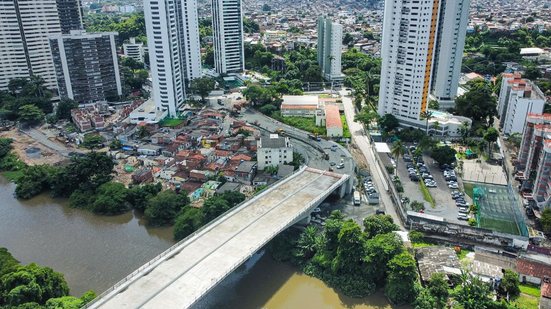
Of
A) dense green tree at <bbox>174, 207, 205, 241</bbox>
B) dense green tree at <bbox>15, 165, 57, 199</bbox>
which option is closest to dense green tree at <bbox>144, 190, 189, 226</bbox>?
dense green tree at <bbox>174, 207, 205, 241</bbox>

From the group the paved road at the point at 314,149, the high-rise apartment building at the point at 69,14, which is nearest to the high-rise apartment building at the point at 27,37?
the high-rise apartment building at the point at 69,14

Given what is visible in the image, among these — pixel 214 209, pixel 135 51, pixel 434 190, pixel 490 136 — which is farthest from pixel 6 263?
pixel 135 51

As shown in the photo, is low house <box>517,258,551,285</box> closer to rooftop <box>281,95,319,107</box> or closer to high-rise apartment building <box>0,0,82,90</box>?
rooftop <box>281,95,319,107</box>

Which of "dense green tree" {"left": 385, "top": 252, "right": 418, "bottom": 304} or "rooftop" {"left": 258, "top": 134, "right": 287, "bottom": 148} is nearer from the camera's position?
"dense green tree" {"left": 385, "top": 252, "right": 418, "bottom": 304}

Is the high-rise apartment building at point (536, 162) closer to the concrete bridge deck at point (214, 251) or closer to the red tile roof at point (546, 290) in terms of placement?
the red tile roof at point (546, 290)

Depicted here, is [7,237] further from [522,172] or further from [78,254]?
[522,172]

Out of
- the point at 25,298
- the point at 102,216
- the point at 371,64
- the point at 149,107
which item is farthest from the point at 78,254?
the point at 371,64
